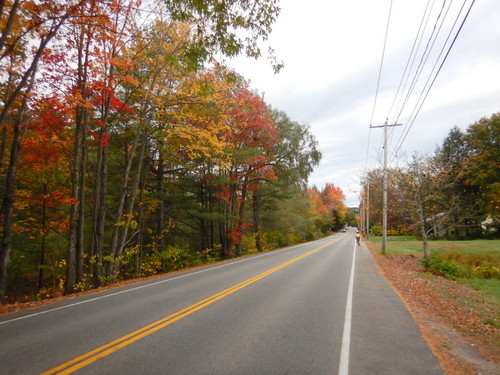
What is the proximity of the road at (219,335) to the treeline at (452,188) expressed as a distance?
828 cm

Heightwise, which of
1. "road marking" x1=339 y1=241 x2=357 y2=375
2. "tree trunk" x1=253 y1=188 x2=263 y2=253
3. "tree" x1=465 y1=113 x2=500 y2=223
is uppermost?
"tree" x1=465 y1=113 x2=500 y2=223

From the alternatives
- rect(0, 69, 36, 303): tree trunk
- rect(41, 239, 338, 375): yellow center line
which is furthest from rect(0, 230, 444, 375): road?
rect(0, 69, 36, 303): tree trunk

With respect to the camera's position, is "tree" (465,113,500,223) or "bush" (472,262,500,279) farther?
"tree" (465,113,500,223)

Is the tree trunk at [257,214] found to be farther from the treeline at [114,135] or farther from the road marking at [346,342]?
the road marking at [346,342]

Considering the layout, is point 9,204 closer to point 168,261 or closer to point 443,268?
point 168,261

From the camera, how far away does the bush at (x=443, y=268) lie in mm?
12352

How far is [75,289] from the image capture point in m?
9.91

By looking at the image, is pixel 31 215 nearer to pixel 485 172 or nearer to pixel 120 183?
pixel 120 183

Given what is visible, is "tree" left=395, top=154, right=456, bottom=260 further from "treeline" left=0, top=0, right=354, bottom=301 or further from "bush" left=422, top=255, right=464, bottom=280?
"treeline" left=0, top=0, right=354, bottom=301

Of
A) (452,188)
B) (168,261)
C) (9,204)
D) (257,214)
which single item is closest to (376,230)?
(452,188)

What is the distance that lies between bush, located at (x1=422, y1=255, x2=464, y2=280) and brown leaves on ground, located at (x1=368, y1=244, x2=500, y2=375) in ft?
6.73

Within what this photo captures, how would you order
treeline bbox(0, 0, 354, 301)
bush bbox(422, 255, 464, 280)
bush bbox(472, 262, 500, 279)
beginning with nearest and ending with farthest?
1. treeline bbox(0, 0, 354, 301)
2. bush bbox(422, 255, 464, 280)
3. bush bbox(472, 262, 500, 279)

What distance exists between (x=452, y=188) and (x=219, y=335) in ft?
155

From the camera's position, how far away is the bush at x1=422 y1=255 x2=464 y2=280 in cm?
1235
